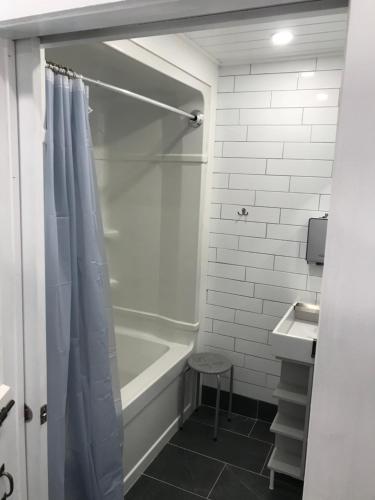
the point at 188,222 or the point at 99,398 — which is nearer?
the point at 99,398

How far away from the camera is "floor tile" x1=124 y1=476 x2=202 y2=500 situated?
2090mm

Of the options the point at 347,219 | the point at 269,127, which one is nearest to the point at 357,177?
the point at 347,219

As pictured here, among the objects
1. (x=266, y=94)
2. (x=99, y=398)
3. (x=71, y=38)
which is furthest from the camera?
(x=266, y=94)

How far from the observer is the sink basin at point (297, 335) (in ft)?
6.54

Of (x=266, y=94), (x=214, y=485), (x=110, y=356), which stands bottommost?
(x=214, y=485)

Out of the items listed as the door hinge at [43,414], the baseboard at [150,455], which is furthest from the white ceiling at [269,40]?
the baseboard at [150,455]

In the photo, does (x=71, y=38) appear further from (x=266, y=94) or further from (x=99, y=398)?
(x=266, y=94)

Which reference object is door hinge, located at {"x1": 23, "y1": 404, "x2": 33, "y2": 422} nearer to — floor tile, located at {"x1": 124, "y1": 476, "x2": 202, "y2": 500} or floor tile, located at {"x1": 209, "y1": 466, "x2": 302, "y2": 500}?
floor tile, located at {"x1": 124, "y1": 476, "x2": 202, "y2": 500}

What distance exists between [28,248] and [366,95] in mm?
891

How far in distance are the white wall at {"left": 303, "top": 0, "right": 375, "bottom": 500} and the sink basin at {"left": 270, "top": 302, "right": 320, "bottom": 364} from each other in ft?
3.66

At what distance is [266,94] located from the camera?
247 centimetres

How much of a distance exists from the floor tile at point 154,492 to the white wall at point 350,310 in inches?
67.2

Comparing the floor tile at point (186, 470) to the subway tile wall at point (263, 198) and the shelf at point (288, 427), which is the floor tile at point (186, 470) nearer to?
the shelf at point (288, 427)

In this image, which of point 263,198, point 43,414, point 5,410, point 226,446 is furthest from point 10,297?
point 226,446
